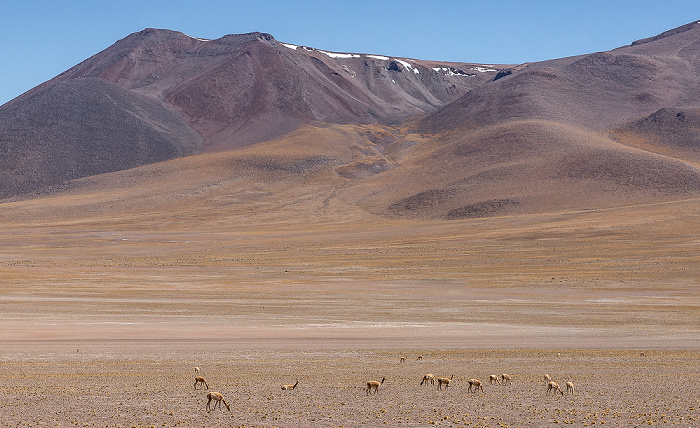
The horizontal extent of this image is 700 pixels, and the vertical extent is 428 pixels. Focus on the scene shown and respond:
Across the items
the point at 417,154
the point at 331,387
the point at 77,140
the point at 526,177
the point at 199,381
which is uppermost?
the point at 77,140

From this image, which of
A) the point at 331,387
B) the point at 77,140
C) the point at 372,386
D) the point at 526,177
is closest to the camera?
the point at 372,386

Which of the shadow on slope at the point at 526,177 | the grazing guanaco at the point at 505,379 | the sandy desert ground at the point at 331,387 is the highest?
the shadow on slope at the point at 526,177

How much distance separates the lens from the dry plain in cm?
1786

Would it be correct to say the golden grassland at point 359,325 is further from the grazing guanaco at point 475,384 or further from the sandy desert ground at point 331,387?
the grazing guanaco at point 475,384

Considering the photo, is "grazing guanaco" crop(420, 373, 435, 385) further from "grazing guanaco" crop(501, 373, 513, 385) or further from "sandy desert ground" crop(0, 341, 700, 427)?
"grazing guanaco" crop(501, 373, 513, 385)

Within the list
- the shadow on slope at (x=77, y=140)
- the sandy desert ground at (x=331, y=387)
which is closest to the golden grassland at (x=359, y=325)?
the sandy desert ground at (x=331, y=387)

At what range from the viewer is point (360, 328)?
3159cm

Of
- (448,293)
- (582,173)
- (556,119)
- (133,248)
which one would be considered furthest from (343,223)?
(556,119)

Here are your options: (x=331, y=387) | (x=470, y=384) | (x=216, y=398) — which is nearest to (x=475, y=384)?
(x=470, y=384)

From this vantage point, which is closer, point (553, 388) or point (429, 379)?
point (553, 388)

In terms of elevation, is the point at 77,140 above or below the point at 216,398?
above

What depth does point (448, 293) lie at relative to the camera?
153ft

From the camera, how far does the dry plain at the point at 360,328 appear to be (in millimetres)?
17859

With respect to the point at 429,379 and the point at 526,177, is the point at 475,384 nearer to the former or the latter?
the point at 429,379
